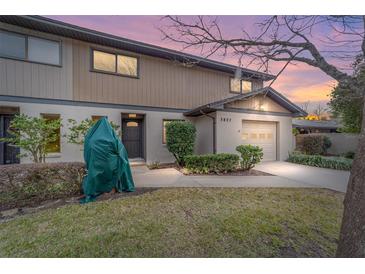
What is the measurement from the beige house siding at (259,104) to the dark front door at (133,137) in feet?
17.0

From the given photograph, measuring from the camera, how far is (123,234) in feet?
10.4

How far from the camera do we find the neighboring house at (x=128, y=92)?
7.66 m

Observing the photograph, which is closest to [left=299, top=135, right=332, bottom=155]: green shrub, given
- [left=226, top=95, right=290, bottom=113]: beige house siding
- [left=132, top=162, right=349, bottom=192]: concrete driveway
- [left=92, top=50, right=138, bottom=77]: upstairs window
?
[left=226, top=95, right=290, bottom=113]: beige house siding

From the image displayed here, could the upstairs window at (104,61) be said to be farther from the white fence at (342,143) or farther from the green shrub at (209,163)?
the white fence at (342,143)

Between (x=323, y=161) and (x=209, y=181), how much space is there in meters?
6.79

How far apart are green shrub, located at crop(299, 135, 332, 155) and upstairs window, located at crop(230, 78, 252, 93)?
574 cm

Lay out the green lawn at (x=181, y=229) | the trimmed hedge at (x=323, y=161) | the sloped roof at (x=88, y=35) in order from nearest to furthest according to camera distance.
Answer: the green lawn at (x=181, y=229), the sloped roof at (x=88, y=35), the trimmed hedge at (x=323, y=161)

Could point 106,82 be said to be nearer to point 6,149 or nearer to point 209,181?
point 6,149

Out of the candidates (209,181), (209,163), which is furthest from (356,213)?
(209,163)

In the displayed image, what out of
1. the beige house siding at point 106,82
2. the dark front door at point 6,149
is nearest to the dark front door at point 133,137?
the beige house siding at point 106,82

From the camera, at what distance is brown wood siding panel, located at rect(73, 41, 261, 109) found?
8773 mm

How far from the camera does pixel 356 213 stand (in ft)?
6.86

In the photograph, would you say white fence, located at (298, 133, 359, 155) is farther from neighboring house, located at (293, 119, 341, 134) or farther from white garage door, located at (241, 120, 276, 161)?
white garage door, located at (241, 120, 276, 161)
